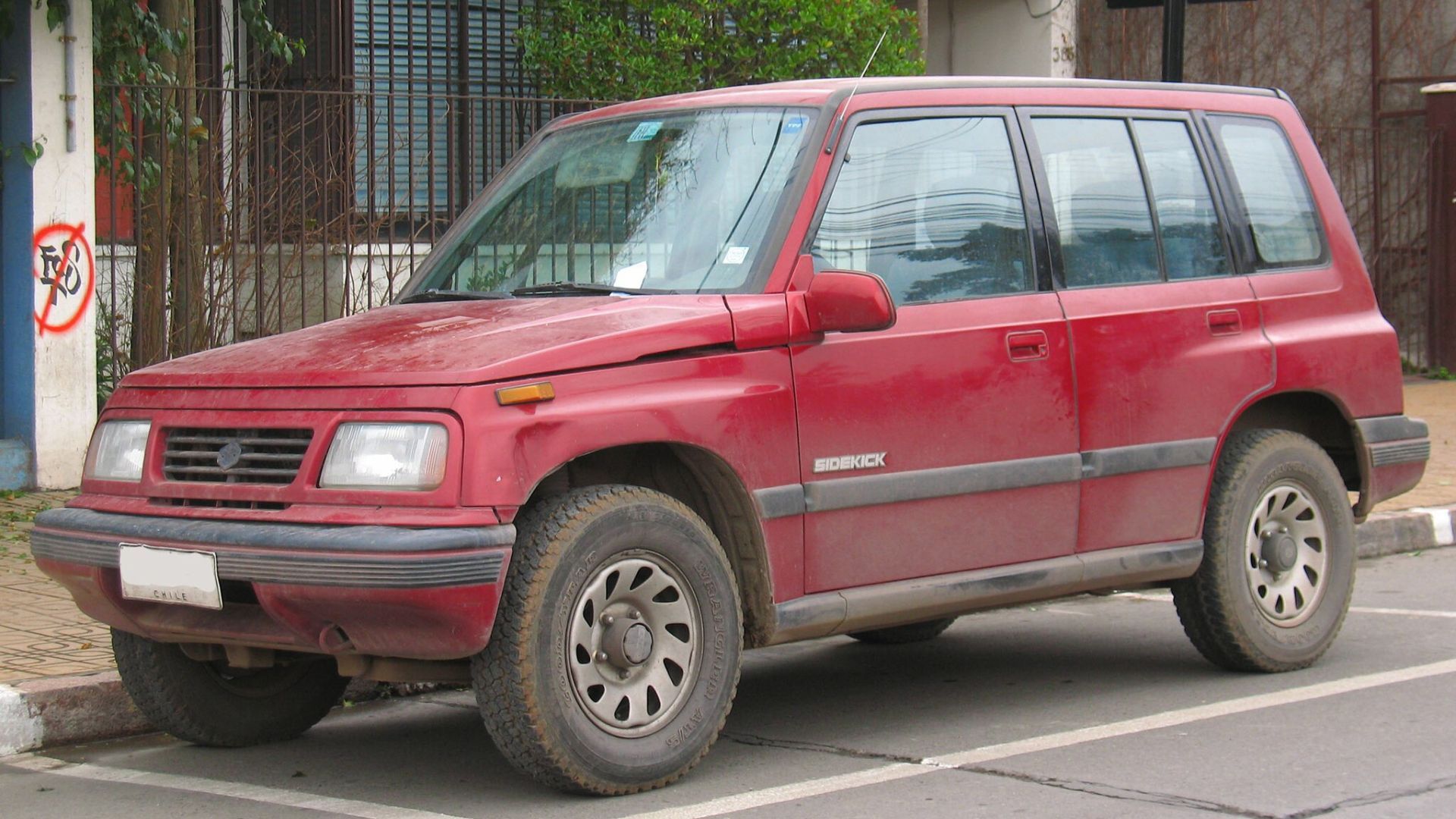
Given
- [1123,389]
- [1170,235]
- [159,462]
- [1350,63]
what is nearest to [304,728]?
[159,462]

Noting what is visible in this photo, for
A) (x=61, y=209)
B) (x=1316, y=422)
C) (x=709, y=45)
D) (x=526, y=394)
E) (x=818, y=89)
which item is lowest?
(x=1316, y=422)

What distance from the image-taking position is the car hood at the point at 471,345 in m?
4.52

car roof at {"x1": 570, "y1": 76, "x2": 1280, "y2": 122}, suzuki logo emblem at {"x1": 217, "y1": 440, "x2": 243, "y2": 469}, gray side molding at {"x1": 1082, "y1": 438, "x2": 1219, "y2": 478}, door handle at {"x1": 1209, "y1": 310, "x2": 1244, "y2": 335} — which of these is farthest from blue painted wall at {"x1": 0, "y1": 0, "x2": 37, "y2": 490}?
door handle at {"x1": 1209, "y1": 310, "x2": 1244, "y2": 335}

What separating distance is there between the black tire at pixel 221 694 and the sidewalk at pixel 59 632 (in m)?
0.31

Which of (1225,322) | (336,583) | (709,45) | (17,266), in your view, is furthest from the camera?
(709,45)

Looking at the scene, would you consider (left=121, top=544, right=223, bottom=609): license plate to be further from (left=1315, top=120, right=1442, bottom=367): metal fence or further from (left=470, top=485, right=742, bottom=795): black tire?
(left=1315, top=120, right=1442, bottom=367): metal fence

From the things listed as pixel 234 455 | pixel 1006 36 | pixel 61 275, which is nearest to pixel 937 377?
pixel 234 455

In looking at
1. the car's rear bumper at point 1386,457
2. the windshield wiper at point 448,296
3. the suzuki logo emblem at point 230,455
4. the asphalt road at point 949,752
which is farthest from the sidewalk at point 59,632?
the car's rear bumper at point 1386,457

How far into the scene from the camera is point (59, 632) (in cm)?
661

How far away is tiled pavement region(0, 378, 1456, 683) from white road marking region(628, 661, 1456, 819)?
2381mm

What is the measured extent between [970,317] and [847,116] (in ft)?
2.28

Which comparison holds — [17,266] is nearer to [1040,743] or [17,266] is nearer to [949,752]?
[949,752]

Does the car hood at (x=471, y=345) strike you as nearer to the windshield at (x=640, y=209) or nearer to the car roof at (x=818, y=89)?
the windshield at (x=640, y=209)

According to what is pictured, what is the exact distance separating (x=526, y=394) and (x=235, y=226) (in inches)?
256
